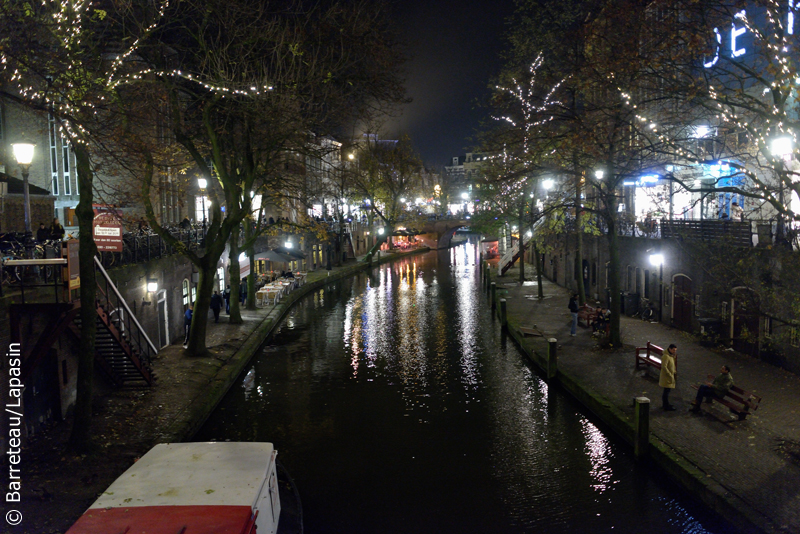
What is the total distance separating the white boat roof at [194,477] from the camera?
7.14 metres

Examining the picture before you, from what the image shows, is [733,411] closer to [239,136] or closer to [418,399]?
[418,399]

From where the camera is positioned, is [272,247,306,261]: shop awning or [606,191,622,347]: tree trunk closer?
[606,191,622,347]: tree trunk

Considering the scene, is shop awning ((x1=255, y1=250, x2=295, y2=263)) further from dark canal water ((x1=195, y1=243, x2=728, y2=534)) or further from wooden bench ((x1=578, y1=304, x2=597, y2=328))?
wooden bench ((x1=578, y1=304, x2=597, y2=328))

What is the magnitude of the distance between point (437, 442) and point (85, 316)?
24.6 feet

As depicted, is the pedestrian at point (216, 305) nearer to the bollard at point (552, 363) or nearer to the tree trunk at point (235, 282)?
the tree trunk at point (235, 282)

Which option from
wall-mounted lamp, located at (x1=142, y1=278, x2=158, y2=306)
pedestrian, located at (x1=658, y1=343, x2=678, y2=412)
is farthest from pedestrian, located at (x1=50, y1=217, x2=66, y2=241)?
pedestrian, located at (x1=658, y1=343, x2=678, y2=412)

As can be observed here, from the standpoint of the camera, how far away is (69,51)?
9961 millimetres

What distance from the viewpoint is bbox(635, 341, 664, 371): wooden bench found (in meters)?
16.6

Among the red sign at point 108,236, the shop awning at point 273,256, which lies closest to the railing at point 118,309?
the red sign at point 108,236

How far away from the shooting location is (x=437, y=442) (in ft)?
44.9

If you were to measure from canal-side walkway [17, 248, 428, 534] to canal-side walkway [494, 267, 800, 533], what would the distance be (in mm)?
9432

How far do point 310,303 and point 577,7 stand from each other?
2241 cm

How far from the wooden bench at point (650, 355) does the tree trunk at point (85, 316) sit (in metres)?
13.4

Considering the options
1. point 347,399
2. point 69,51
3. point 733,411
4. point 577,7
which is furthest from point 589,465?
point 577,7
